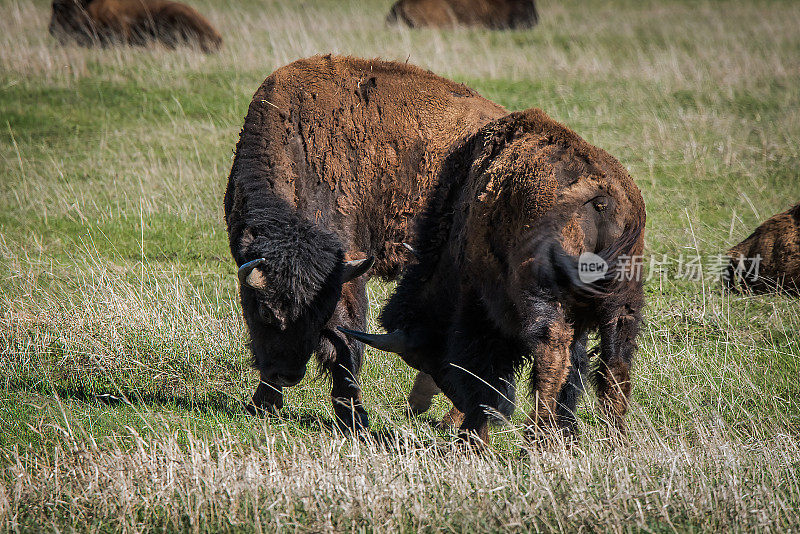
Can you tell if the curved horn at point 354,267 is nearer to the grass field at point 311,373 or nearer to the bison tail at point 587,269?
the grass field at point 311,373

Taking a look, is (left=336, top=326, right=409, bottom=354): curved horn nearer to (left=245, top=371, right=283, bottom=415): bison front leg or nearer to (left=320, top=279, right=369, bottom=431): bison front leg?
(left=320, top=279, right=369, bottom=431): bison front leg

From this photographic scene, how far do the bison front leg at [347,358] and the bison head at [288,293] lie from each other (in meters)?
0.23

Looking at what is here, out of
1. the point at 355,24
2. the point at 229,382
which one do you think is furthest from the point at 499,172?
the point at 355,24

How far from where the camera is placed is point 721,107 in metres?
12.7

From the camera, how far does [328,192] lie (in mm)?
5391

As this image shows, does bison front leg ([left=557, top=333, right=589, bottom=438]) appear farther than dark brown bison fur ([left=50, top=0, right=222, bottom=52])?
No

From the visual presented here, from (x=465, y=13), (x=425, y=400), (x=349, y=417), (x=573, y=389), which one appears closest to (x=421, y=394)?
(x=425, y=400)

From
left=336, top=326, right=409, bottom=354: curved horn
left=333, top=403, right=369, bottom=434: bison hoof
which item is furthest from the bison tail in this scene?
left=333, top=403, right=369, bottom=434: bison hoof

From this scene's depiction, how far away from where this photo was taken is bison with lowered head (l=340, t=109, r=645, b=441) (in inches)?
154

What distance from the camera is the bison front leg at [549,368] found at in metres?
3.93

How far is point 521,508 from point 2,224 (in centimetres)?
721

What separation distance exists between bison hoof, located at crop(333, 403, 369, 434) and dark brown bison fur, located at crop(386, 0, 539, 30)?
15143mm

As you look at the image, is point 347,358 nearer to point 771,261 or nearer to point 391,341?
point 391,341

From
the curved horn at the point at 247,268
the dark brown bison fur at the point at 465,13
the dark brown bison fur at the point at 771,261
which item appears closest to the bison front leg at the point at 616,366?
the curved horn at the point at 247,268
